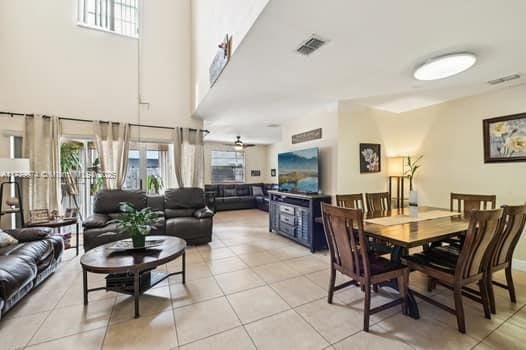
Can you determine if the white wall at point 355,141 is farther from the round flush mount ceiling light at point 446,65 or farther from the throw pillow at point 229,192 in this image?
the throw pillow at point 229,192

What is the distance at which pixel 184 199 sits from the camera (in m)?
4.48

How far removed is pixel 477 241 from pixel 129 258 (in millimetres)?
2968

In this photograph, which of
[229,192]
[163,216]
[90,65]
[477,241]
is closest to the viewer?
[477,241]

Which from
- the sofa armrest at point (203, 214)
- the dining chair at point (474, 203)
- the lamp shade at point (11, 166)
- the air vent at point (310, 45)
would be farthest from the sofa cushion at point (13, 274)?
the dining chair at point (474, 203)

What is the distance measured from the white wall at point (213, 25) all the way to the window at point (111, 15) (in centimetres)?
123

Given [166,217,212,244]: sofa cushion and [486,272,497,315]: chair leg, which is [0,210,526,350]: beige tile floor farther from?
[166,217,212,244]: sofa cushion

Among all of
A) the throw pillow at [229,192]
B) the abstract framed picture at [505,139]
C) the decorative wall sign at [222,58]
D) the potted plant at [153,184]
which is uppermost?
the decorative wall sign at [222,58]

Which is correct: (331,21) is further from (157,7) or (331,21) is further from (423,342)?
(157,7)

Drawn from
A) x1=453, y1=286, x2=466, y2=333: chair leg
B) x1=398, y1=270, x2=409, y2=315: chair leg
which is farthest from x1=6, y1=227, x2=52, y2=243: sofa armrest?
x1=453, y1=286, x2=466, y2=333: chair leg

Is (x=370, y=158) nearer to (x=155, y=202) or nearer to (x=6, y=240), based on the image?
(x=155, y=202)

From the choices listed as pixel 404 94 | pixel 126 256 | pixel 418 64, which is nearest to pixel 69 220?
pixel 126 256

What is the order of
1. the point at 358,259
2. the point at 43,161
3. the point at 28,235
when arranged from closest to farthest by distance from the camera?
1. the point at 358,259
2. the point at 28,235
3. the point at 43,161

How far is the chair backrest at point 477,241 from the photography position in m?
1.67

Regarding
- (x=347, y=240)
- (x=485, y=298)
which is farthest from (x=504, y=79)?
(x=347, y=240)
